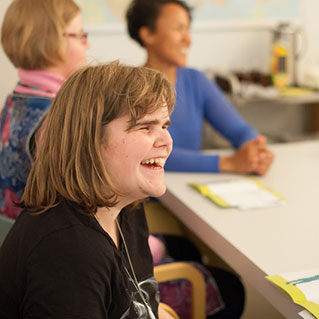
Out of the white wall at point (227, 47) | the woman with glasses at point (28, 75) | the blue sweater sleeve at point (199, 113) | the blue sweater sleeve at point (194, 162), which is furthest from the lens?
the white wall at point (227, 47)

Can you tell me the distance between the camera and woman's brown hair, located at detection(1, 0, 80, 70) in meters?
1.59

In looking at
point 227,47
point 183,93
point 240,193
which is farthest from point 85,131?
point 227,47

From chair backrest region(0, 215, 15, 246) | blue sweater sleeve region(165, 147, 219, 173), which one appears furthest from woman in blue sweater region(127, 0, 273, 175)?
chair backrest region(0, 215, 15, 246)

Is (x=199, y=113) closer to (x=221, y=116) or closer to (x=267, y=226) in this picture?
(x=221, y=116)

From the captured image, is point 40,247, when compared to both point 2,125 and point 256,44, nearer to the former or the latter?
point 2,125

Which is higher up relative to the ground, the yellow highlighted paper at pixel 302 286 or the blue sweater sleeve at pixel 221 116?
the blue sweater sleeve at pixel 221 116

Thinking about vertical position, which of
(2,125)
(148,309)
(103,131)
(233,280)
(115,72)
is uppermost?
(115,72)

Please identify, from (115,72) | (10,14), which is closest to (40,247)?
(115,72)

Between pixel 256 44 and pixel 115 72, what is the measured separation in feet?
9.82

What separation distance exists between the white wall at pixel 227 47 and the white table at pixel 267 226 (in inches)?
69.5

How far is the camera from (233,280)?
175 cm

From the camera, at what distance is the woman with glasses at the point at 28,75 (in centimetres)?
154

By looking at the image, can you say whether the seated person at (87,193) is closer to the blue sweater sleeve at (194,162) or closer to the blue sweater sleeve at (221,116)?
the blue sweater sleeve at (194,162)

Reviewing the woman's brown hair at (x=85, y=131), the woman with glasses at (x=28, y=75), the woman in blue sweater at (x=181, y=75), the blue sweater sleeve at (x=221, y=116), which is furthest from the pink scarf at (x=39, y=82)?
the blue sweater sleeve at (x=221, y=116)
